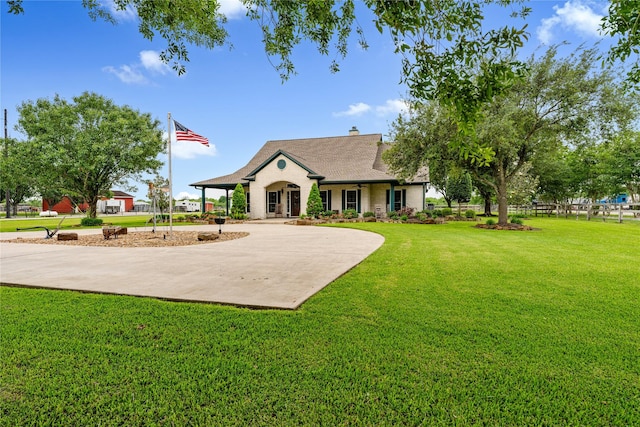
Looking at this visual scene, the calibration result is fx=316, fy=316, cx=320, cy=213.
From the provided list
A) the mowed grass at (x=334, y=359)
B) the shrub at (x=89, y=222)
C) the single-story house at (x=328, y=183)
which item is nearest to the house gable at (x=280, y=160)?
the single-story house at (x=328, y=183)

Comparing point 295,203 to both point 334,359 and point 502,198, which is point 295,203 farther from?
point 334,359

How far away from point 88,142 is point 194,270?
19984 mm

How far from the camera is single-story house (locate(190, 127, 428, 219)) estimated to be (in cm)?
2225

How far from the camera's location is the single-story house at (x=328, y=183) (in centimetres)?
2225

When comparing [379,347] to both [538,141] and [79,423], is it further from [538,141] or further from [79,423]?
[538,141]

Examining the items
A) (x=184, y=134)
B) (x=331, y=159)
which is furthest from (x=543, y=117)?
(x=184, y=134)

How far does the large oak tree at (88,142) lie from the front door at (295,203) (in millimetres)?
10511

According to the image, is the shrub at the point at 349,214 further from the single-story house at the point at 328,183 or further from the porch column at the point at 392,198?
the porch column at the point at 392,198

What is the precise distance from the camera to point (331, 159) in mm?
25531

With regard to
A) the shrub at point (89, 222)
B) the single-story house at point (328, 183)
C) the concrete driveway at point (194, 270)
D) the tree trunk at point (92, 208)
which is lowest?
the concrete driveway at point (194, 270)

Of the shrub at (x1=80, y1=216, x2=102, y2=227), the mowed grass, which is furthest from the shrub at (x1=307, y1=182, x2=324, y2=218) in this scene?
the mowed grass

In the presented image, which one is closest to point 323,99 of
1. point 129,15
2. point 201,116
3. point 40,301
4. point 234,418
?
point 201,116

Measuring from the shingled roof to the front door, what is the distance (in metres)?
2.48

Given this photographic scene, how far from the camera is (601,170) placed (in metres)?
26.6
